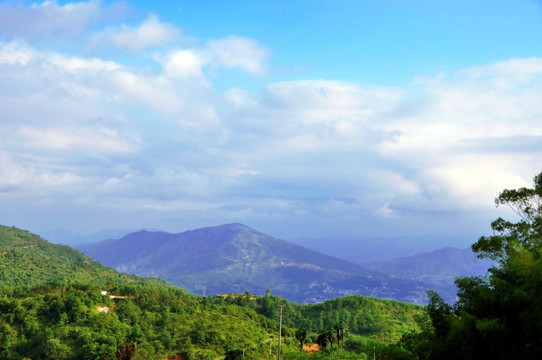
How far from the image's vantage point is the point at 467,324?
2352cm

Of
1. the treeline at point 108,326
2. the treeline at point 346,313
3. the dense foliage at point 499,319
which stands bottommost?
the treeline at point 346,313

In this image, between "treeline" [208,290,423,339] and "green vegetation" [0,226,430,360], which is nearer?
→ "green vegetation" [0,226,430,360]

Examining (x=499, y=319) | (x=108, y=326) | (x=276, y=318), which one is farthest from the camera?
(x=276, y=318)

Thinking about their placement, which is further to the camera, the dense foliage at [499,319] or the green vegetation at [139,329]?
the green vegetation at [139,329]

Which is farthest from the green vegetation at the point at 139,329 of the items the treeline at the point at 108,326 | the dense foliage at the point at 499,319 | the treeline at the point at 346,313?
the dense foliage at the point at 499,319

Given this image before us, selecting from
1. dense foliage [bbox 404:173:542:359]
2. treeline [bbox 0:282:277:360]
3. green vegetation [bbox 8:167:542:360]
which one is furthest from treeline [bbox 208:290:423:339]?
dense foliage [bbox 404:173:542:359]

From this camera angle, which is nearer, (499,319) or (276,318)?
(499,319)

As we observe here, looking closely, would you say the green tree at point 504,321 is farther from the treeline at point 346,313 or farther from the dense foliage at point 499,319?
the treeline at point 346,313

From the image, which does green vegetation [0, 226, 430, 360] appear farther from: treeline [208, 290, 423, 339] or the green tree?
→ the green tree

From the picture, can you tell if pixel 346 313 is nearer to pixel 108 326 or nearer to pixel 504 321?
pixel 108 326

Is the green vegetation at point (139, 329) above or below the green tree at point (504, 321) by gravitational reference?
below

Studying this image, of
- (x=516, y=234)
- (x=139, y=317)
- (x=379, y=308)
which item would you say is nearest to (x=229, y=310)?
(x=139, y=317)

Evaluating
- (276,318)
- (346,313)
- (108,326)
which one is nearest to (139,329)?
(108,326)

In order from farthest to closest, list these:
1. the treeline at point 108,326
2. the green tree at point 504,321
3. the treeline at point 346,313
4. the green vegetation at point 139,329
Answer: the treeline at point 346,313, the treeline at point 108,326, the green vegetation at point 139,329, the green tree at point 504,321
